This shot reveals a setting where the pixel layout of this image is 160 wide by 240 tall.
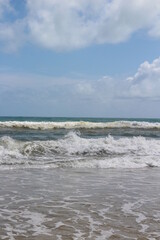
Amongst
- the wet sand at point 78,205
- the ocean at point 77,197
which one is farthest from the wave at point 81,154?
the wet sand at point 78,205

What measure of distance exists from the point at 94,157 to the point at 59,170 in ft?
10.9

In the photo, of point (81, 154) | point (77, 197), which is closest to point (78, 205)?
point (77, 197)

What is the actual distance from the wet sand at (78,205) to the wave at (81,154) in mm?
1889

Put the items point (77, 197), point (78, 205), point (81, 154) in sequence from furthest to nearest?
point (81, 154) < point (77, 197) < point (78, 205)

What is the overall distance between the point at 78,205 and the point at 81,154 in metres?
8.45

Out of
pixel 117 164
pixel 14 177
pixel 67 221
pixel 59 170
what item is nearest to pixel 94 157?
pixel 117 164

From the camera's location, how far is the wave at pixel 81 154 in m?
12.3

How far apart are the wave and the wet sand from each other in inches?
74.4

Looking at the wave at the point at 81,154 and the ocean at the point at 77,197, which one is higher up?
the wave at the point at 81,154

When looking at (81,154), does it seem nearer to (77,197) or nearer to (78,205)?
(77,197)

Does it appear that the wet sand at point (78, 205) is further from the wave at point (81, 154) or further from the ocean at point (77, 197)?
the wave at point (81, 154)

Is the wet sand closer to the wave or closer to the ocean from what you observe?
the ocean

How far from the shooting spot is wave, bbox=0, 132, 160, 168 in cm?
1227

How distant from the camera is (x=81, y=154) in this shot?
1499 centimetres
